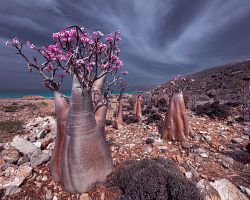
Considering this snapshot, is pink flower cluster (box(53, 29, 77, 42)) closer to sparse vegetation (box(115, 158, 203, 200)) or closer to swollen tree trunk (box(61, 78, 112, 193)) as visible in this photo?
swollen tree trunk (box(61, 78, 112, 193))

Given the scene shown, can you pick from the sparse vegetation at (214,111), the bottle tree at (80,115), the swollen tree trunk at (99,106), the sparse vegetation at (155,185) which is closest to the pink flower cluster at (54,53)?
the bottle tree at (80,115)

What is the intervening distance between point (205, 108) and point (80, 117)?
877cm

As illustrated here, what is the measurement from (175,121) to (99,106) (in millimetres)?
3185

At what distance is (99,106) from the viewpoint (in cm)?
384

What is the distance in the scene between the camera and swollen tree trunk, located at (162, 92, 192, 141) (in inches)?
241

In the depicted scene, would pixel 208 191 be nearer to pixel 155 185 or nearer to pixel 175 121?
pixel 155 185

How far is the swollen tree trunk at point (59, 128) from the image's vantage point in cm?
352

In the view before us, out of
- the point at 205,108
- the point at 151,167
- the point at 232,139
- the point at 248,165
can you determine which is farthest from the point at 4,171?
the point at 205,108

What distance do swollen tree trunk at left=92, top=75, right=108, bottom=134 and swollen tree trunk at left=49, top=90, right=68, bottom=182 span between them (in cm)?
59

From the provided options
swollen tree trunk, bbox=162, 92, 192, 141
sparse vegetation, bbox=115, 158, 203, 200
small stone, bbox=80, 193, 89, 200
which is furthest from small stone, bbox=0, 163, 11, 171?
swollen tree trunk, bbox=162, 92, 192, 141

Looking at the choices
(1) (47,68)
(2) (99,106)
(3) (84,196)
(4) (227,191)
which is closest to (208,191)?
(4) (227,191)

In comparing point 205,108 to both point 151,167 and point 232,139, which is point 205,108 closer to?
point 232,139

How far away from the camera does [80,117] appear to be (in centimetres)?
326

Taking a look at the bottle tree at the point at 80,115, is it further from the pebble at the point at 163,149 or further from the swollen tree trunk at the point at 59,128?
the pebble at the point at 163,149
